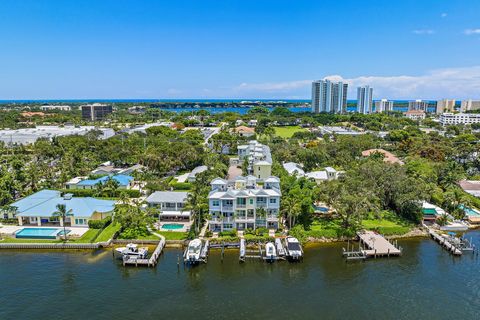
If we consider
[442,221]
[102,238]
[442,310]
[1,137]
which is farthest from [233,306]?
[1,137]

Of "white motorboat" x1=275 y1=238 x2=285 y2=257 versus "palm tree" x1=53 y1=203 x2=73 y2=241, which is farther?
"palm tree" x1=53 y1=203 x2=73 y2=241

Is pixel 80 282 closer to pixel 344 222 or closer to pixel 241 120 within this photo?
pixel 344 222

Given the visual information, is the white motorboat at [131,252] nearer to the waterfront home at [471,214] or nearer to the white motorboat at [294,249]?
the white motorboat at [294,249]

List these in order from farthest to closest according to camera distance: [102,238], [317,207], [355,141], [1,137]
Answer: [1,137], [355,141], [317,207], [102,238]

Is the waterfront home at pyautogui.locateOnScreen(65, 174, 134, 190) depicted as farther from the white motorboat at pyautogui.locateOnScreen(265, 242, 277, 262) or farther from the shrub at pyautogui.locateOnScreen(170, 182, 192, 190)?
the white motorboat at pyautogui.locateOnScreen(265, 242, 277, 262)

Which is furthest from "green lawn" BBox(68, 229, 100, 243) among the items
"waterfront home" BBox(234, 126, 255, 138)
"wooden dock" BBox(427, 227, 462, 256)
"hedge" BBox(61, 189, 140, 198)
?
"waterfront home" BBox(234, 126, 255, 138)

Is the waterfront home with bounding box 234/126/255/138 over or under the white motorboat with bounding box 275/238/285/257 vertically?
over

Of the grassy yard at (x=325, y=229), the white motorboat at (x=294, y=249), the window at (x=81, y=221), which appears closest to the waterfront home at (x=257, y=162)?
the grassy yard at (x=325, y=229)
